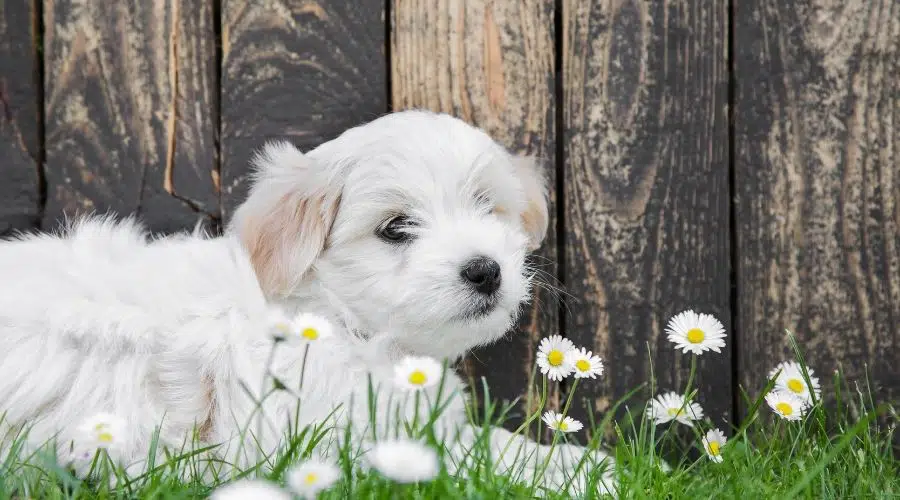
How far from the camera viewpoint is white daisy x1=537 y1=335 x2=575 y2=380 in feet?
7.36

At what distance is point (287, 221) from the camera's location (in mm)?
2371

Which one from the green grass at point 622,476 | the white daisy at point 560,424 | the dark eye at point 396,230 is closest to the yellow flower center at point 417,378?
the green grass at point 622,476

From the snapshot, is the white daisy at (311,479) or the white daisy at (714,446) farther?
the white daisy at (714,446)

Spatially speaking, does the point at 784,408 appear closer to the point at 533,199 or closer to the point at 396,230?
the point at 533,199

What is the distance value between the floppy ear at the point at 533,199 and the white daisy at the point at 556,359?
456mm

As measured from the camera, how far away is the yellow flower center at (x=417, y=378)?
1.74m

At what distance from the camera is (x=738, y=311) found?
9.47ft

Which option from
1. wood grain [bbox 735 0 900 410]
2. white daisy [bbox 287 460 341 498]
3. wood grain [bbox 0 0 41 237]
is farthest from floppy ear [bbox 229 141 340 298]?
wood grain [bbox 735 0 900 410]

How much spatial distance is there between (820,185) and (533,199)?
38.6 inches

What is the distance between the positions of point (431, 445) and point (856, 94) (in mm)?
1930

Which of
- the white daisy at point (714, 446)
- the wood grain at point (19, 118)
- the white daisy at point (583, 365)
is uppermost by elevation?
the wood grain at point (19, 118)

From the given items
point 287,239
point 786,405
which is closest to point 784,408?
point 786,405

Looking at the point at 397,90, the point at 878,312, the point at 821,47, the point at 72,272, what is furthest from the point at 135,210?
the point at 878,312

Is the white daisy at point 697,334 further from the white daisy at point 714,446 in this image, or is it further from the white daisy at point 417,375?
the white daisy at point 417,375
